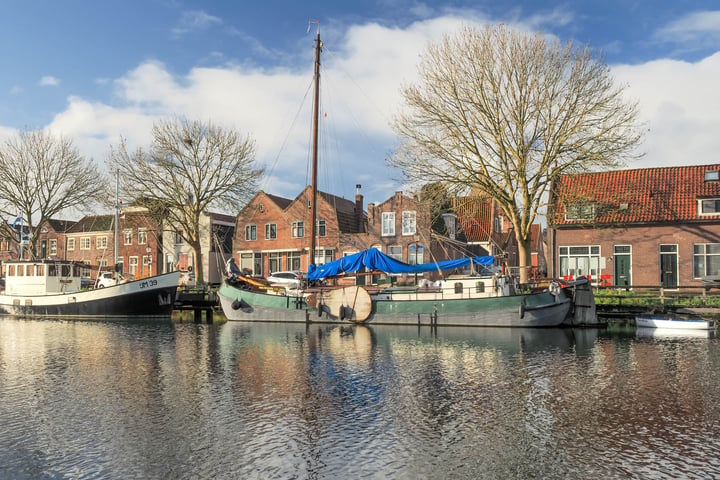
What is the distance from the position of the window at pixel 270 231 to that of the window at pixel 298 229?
6.98 ft

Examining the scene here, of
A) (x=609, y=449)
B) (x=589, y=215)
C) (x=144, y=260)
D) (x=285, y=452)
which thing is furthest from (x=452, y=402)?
(x=144, y=260)

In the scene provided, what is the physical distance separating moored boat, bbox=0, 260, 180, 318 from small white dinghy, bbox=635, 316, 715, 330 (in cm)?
2665

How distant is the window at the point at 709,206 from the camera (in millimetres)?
36625

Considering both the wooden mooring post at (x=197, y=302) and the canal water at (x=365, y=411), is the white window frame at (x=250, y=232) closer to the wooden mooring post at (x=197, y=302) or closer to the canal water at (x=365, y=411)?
the wooden mooring post at (x=197, y=302)

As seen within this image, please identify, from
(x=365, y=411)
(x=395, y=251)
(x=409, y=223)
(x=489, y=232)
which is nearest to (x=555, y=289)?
(x=365, y=411)

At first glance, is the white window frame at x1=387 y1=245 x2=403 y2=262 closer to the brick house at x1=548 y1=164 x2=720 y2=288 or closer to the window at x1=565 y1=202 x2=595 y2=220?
the brick house at x1=548 y1=164 x2=720 y2=288

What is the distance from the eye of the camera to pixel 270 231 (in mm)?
54000

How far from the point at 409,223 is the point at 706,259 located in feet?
69.1

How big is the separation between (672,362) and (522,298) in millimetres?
9507

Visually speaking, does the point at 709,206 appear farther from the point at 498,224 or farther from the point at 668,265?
the point at 498,224

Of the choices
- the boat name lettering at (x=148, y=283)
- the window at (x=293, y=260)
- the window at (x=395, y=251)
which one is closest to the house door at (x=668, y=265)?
the window at (x=395, y=251)

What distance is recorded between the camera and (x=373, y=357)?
19.9 m

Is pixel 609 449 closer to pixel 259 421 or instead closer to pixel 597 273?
pixel 259 421

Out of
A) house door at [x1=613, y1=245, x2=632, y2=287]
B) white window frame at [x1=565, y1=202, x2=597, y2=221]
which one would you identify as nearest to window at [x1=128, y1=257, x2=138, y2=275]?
white window frame at [x1=565, y1=202, x2=597, y2=221]
